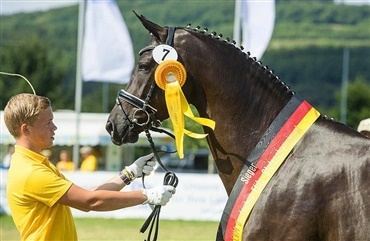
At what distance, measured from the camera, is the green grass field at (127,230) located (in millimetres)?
13323

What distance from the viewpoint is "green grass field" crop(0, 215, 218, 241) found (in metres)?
13.3

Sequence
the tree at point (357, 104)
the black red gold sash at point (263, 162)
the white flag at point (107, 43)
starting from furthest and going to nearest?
1. the tree at point (357, 104)
2. the white flag at point (107, 43)
3. the black red gold sash at point (263, 162)

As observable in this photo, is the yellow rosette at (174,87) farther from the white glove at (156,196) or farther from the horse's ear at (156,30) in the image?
the white glove at (156,196)

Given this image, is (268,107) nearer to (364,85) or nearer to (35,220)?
(35,220)

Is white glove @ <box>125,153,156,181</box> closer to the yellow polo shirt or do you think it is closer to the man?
the man

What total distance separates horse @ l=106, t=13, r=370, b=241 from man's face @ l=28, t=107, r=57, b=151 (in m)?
0.65

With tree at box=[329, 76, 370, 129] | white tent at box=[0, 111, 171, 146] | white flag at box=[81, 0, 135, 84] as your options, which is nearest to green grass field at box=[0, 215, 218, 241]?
white flag at box=[81, 0, 135, 84]

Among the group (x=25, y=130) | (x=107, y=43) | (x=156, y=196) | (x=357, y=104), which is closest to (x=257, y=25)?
(x=107, y=43)

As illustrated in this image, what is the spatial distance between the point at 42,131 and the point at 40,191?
423mm

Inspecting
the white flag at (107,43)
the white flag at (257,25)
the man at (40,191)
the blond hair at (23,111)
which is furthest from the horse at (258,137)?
the white flag at (107,43)

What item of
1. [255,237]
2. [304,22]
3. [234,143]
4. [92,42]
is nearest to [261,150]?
[234,143]

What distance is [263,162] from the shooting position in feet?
16.2

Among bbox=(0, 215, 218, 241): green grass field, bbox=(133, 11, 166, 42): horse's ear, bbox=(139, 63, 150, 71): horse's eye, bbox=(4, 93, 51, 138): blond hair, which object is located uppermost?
bbox=(133, 11, 166, 42): horse's ear

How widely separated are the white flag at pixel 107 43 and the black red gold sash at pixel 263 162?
1555 cm
